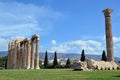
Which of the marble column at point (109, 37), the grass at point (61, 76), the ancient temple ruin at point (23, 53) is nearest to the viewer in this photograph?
the grass at point (61, 76)

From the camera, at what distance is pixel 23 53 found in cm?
6306

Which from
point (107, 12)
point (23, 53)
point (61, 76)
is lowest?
point (61, 76)

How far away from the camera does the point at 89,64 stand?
39969mm

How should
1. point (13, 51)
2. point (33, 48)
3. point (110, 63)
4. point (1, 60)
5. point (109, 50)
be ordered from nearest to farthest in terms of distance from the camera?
point (110, 63), point (109, 50), point (33, 48), point (13, 51), point (1, 60)

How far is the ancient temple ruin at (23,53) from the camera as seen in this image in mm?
59281

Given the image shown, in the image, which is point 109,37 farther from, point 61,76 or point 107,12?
point 61,76

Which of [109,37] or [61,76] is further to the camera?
[109,37]

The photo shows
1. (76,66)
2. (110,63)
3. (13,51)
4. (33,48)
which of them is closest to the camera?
(76,66)

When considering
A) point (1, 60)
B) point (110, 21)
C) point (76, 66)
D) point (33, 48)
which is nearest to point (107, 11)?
point (110, 21)

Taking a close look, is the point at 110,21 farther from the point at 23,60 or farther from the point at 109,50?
the point at 23,60

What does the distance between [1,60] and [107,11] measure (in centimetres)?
7328

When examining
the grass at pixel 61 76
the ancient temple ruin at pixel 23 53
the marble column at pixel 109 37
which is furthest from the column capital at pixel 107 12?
the grass at pixel 61 76

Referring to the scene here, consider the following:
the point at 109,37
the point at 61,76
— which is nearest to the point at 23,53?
the point at 109,37

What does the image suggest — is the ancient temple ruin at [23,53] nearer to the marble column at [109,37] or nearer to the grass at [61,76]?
the marble column at [109,37]
